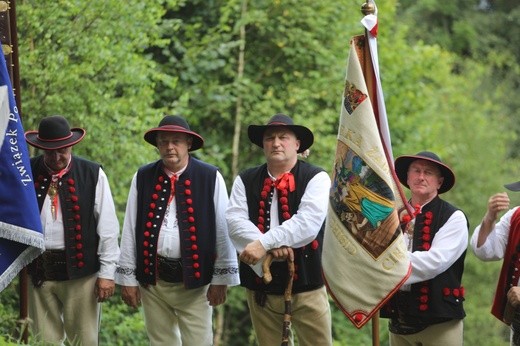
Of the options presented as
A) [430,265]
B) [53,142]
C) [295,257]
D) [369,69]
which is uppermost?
[369,69]

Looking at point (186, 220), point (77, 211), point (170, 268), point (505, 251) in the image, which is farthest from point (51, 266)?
point (505, 251)

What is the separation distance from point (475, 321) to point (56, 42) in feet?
47.2

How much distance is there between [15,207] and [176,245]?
50.3 inches

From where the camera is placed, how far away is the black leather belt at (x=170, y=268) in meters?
8.62

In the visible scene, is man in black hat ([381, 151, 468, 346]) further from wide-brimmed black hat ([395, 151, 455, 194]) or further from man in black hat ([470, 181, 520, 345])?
man in black hat ([470, 181, 520, 345])

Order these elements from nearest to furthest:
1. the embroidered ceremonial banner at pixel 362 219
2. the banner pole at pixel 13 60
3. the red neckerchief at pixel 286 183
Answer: the embroidered ceremonial banner at pixel 362 219 < the red neckerchief at pixel 286 183 < the banner pole at pixel 13 60

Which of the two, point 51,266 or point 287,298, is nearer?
point 287,298

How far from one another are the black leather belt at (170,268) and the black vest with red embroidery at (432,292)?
5.07ft

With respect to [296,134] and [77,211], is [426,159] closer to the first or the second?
[296,134]

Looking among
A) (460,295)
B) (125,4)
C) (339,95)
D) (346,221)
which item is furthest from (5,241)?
(339,95)

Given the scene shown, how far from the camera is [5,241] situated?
26.3ft

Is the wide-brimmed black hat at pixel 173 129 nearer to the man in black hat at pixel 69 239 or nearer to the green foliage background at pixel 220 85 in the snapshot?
the man in black hat at pixel 69 239

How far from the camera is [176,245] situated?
859 centimetres

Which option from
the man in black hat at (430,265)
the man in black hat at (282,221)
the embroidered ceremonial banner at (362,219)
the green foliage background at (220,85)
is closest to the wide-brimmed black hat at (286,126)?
the man in black hat at (282,221)
